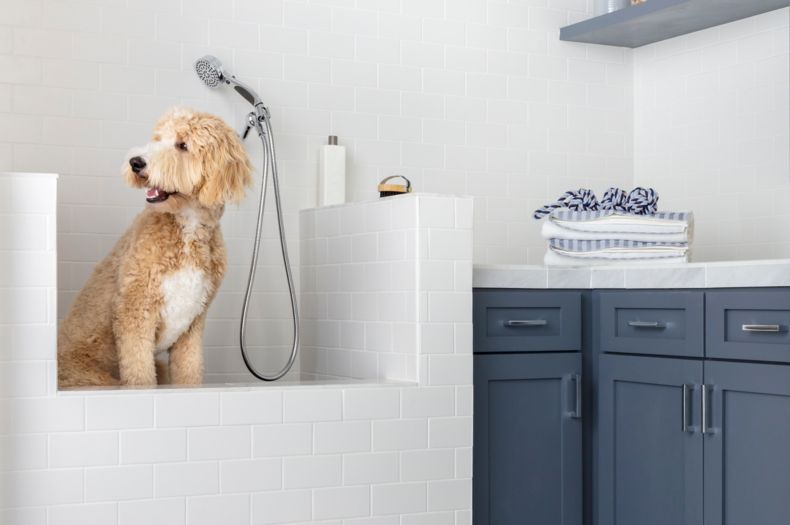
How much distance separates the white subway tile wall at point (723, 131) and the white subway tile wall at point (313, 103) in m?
0.13

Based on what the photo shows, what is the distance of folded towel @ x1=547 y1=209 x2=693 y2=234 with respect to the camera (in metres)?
3.15

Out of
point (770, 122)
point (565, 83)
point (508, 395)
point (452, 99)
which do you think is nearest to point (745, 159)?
point (770, 122)

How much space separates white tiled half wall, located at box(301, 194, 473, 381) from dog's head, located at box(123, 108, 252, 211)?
44 cm

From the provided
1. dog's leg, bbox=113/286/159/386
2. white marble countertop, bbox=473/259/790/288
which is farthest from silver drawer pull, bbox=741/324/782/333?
dog's leg, bbox=113/286/159/386

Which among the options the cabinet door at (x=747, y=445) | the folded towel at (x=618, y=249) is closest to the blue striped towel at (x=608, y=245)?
the folded towel at (x=618, y=249)

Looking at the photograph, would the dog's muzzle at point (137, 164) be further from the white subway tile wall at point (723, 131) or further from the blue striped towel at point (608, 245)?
the white subway tile wall at point (723, 131)

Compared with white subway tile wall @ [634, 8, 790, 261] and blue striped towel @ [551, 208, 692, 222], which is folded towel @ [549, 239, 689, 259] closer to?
blue striped towel @ [551, 208, 692, 222]

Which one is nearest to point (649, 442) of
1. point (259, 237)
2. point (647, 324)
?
point (647, 324)

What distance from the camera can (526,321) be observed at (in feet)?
10.0

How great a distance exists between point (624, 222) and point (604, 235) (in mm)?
69

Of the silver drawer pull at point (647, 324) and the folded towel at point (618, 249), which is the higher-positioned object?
the folded towel at point (618, 249)

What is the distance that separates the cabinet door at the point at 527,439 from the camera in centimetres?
297

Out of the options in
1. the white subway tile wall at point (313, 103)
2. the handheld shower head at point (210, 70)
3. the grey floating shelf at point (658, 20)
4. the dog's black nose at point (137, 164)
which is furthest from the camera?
Answer: the grey floating shelf at point (658, 20)

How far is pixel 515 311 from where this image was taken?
3.04 metres
